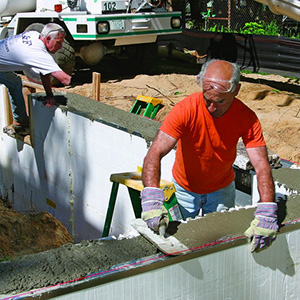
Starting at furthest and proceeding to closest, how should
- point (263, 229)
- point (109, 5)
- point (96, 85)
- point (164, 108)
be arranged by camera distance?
1. point (109, 5)
2. point (164, 108)
3. point (96, 85)
4. point (263, 229)

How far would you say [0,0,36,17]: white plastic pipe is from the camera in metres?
11.6

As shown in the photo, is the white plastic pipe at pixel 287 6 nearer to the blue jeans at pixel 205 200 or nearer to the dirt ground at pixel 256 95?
the dirt ground at pixel 256 95

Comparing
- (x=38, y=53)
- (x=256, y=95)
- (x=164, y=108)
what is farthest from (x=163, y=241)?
(x=256, y=95)

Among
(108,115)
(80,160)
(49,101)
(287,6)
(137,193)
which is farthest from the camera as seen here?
(287,6)

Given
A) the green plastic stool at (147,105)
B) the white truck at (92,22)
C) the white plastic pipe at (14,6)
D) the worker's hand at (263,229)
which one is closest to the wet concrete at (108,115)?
the worker's hand at (263,229)

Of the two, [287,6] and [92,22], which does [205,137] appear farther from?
[92,22]

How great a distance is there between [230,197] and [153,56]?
33.0 feet

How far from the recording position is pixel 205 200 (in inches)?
144

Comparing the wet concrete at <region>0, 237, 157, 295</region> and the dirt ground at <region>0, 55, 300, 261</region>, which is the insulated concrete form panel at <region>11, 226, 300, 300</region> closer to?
the wet concrete at <region>0, 237, 157, 295</region>

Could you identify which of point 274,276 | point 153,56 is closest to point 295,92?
point 153,56

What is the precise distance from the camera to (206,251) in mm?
2562

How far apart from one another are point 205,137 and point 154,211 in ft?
2.60

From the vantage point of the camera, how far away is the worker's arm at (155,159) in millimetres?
2924

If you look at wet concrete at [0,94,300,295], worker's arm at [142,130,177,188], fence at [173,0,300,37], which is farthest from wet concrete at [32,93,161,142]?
fence at [173,0,300,37]
